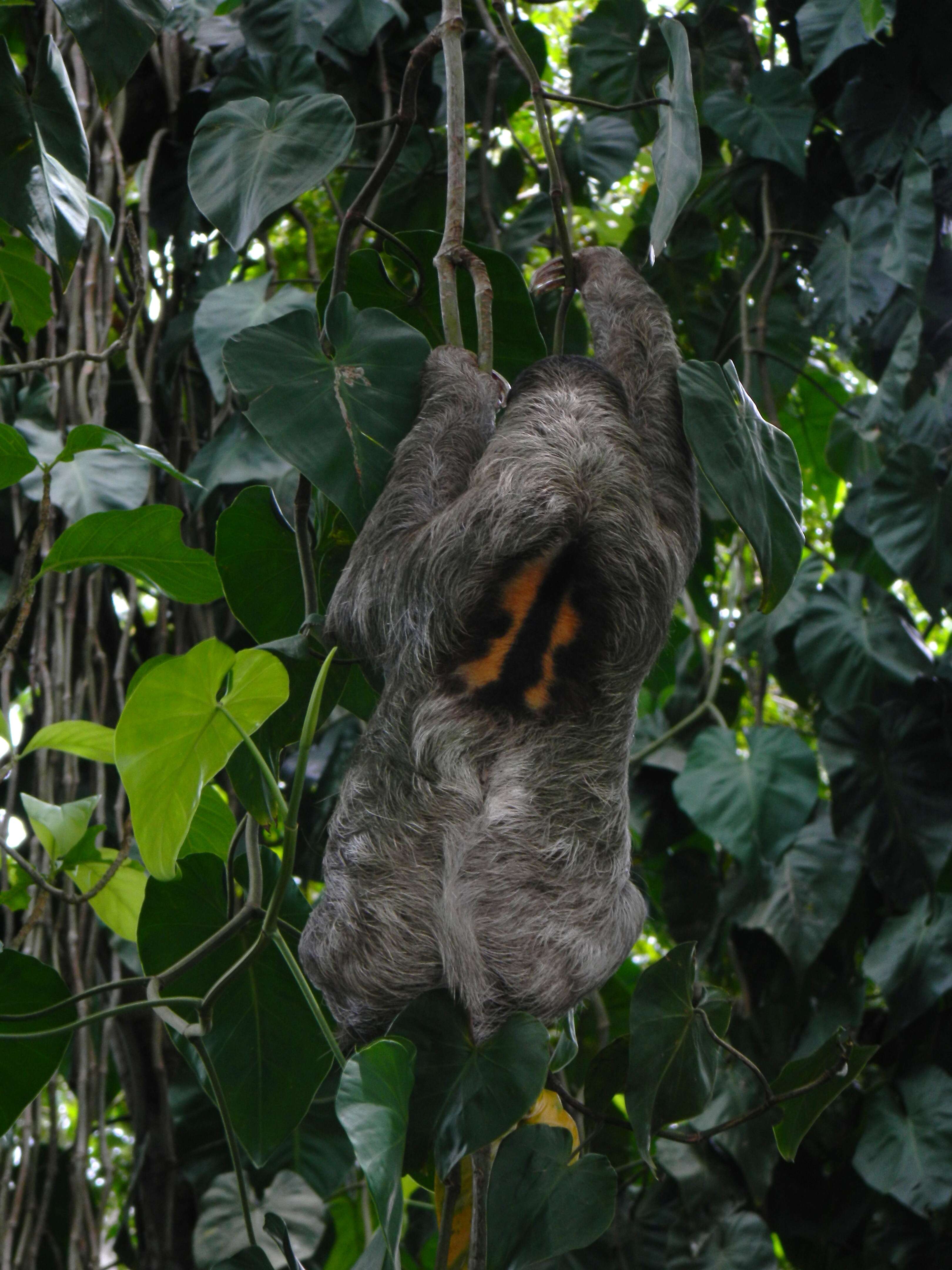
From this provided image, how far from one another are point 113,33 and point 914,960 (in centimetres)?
225

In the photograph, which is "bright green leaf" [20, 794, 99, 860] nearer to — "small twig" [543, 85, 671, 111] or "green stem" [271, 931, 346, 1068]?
"green stem" [271, 931, 346, 1068]

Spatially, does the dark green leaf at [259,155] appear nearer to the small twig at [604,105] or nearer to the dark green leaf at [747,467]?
the small twig at [604,105]

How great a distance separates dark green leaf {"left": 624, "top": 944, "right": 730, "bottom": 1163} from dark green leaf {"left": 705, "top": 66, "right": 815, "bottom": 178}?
6.91 feet

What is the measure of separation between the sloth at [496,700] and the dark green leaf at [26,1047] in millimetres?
330

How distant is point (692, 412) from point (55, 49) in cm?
97

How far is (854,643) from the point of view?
2717 mm

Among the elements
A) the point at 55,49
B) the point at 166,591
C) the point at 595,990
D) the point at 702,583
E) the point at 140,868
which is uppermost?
the point at 55,49

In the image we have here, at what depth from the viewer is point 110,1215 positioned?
460 centimetres

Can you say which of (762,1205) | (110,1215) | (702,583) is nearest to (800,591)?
(702,583)

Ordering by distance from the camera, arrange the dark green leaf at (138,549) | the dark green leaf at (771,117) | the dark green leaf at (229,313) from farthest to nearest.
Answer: the dark green leaf at (771,117), the dark green leaf at (229,313), the dark green leaf at (138,549)

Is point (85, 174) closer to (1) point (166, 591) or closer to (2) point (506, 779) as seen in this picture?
(1) point (166, 591)

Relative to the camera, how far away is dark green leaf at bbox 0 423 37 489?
142 centimetres

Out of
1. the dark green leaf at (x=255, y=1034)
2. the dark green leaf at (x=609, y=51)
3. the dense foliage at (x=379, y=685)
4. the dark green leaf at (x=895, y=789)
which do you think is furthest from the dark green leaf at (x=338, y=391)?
the dark green leaf at (x=609, y=51)

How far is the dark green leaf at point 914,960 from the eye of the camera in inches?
97.0
